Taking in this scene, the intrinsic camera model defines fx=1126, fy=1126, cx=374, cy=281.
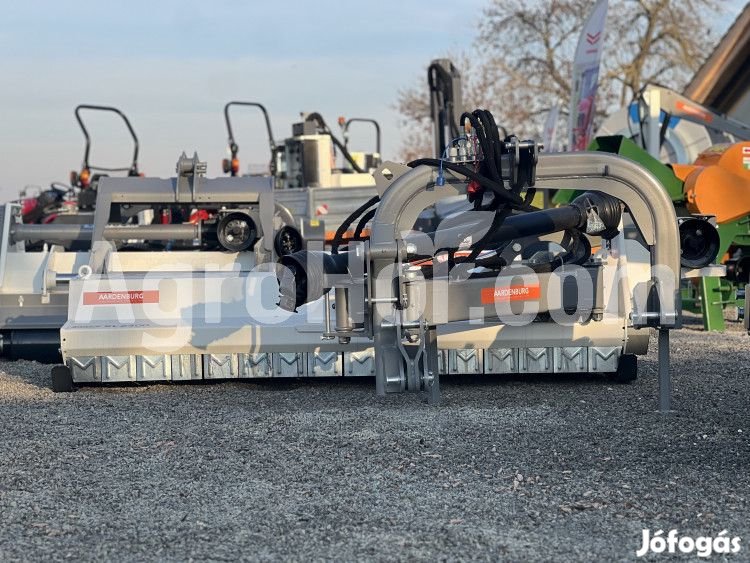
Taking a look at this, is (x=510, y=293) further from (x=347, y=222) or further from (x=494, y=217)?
(x=347, y=222)

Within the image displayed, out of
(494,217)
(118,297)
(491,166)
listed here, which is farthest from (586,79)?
(491,166)

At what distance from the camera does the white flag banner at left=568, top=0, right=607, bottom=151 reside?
16.8 m

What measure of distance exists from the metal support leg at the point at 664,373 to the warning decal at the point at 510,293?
29.2 inches

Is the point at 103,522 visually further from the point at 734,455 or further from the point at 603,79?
the point at 603,79

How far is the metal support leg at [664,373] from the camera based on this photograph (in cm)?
595

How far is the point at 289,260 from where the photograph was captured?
6.16m

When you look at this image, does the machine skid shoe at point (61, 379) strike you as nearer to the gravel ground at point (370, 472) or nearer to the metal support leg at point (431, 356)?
the gravel ground at point (370, 472)

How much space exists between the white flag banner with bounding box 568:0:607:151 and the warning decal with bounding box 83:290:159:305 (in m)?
10.3

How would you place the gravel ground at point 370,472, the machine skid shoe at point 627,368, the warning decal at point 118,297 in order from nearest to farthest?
the gravel ground at point 370,472, the machine skid shoe at point 627,368, the warning decal at point 118,297

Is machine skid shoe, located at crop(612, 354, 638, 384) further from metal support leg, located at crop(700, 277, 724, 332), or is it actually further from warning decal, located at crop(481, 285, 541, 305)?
metal support leg, located at crop(700, 277, 724, 332)

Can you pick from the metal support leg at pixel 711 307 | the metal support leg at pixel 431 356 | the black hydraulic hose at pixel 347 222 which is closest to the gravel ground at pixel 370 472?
the metal support leg at pixel 431 356

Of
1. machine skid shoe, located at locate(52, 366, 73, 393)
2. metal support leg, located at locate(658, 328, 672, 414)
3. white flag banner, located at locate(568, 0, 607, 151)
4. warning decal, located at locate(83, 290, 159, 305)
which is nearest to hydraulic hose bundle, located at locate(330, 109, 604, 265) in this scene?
metal support leg, located at locate(658, 328, 672, 414)

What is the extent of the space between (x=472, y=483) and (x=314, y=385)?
2.98 metres

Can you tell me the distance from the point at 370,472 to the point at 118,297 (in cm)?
317
